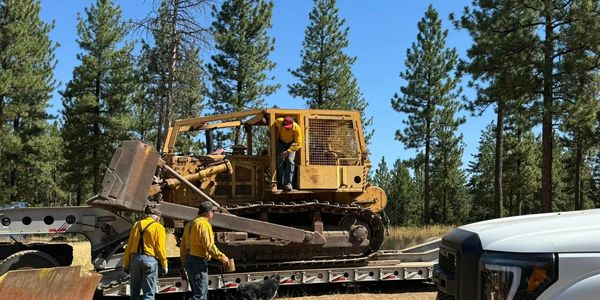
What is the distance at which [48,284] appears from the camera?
702 cm

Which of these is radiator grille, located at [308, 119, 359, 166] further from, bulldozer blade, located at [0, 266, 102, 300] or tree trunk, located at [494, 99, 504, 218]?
tree trunk, located at [494, 99, 504, 218]

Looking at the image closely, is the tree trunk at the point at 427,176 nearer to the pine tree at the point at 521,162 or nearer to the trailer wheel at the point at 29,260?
the pine tree at the point at 521,162

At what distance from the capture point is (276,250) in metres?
9.73

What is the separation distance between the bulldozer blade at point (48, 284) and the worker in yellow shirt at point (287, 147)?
342 cm

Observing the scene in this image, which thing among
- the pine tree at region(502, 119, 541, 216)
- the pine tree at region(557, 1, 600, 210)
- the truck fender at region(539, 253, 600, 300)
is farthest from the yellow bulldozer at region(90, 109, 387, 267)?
the pine tree at region(502, 119, 541, 216)

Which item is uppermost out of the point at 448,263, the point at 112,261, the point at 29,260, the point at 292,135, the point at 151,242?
the point at 292,135

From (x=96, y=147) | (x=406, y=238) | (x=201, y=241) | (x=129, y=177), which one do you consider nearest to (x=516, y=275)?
(x=201, y=241)

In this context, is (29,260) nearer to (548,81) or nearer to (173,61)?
(173,61)

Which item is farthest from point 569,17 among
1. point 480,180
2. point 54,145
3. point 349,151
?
point 480,180

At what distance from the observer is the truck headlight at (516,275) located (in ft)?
9.05

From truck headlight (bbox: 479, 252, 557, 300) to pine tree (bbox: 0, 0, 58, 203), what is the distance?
28.7 meters

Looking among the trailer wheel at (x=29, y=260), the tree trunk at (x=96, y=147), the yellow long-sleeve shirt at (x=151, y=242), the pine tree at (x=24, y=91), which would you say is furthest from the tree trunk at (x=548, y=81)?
the pine tree at (x=24, y=91)

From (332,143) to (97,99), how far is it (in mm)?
23106

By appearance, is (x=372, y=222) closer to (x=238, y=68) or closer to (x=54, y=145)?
(x=238, y=68)
